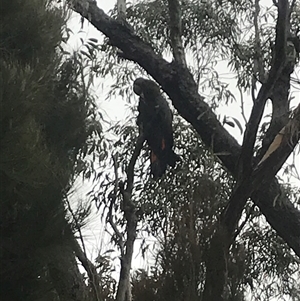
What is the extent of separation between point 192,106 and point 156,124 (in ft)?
0.89

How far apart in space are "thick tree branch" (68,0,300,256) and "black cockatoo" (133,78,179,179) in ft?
0.35

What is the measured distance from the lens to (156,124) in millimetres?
3885

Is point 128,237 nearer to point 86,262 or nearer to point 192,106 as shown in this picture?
point 86,262

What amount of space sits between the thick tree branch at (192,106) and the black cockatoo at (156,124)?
0.11 metres

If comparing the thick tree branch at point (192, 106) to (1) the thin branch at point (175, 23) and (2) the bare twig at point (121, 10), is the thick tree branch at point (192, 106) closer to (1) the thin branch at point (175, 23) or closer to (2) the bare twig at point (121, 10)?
(2) the bare twig at point (121, 10)

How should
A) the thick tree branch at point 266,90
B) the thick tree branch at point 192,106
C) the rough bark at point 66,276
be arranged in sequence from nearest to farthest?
the rough bark at point 66,276
the thick tree branch at point 266,90
the thick tree branch at point 192,106

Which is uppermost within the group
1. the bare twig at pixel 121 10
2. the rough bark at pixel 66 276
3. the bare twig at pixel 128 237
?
the bare twig at pixel 121 10

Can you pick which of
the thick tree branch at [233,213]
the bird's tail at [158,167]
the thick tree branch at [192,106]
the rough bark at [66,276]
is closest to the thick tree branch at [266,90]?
the thick tree branch at [233,213]

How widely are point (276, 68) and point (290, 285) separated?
2.13 m

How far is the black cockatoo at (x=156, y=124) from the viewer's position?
3.82 m

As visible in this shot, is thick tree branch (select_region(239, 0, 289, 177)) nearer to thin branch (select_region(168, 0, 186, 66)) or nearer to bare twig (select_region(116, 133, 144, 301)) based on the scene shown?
bare twig (select_region(116, 133, 144, 301))

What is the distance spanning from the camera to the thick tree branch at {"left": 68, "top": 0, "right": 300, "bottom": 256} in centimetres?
333

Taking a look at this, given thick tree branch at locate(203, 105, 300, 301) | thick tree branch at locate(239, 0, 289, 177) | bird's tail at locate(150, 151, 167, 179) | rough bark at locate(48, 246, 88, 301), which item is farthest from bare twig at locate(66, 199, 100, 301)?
bird's tail at locate(150, 151, 167, 179)

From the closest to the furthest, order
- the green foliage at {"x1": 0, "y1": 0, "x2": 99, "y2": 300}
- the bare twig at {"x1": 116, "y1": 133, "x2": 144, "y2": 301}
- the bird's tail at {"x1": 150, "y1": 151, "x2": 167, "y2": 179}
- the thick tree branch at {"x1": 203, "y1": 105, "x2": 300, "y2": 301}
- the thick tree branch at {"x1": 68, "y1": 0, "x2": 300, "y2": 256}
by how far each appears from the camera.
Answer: the green foliage at {"x1": 0, "y1": 0, "x2": 99, "y2": 300}
the thick tree branch at {"x1": 203, "y1": 105, "x2": 300, "y2": 301}
the bare twig at {"x1": 116, "y1": 133, "x2": 144, "y2": 301}
the thick tree branch at {"x1": 68, "y1": 0, "x2": 300, "y2": 256}
the bird's tail at {"x1": 150, "y1": 151, "x2": 167, "y2": 179}
